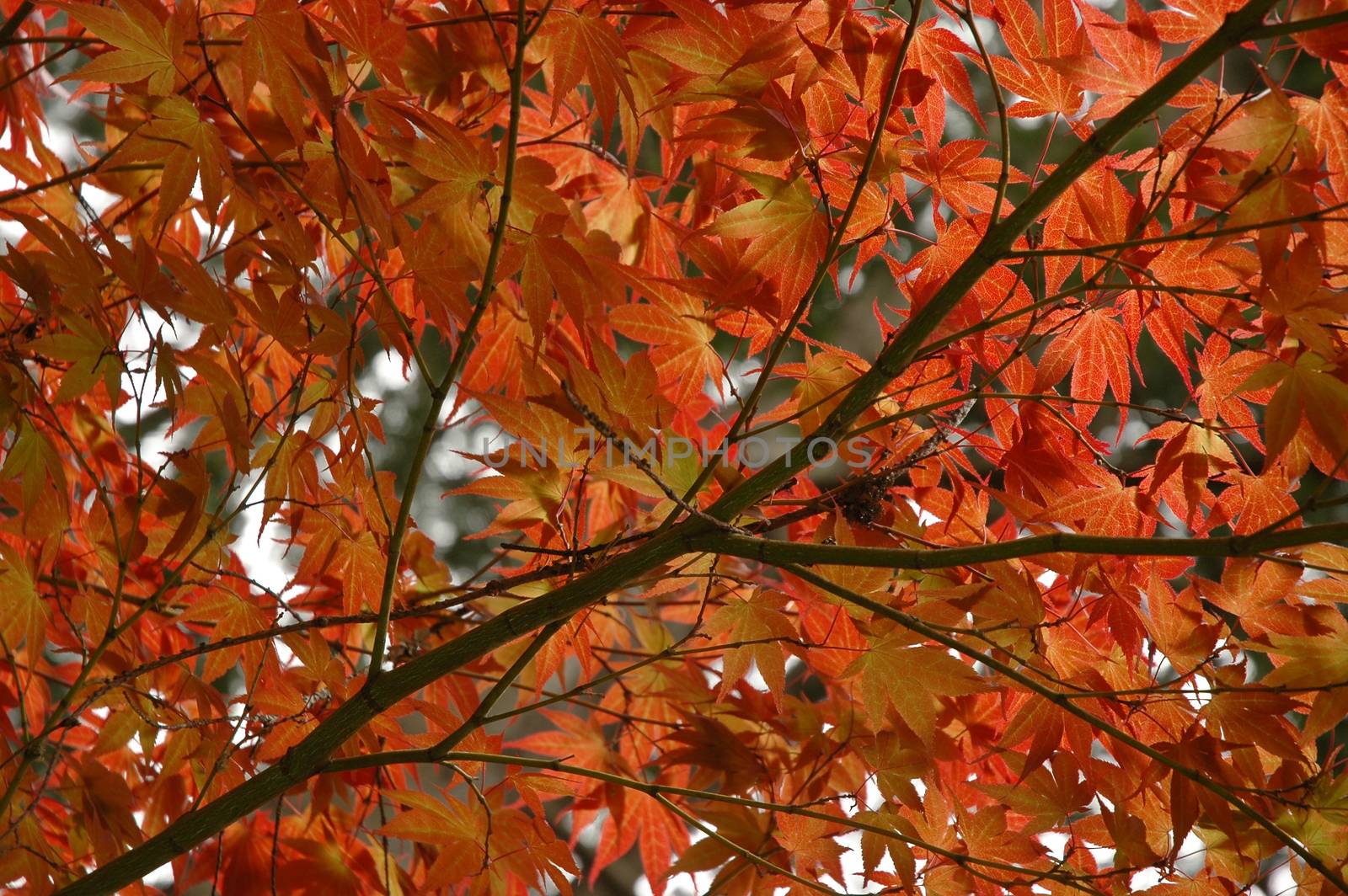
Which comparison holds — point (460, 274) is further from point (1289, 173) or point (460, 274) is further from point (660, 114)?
point (1289, 173)

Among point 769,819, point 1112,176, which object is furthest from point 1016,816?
point 1112,176

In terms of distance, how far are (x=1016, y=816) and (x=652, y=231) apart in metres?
0.70

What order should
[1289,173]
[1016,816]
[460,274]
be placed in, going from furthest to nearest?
[1016,816] < [460,274] < [1289,173]

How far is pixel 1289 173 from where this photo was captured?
605mm

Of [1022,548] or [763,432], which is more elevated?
[763,432]

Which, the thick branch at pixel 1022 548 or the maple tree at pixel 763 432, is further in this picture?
the maple tree at pixel 763 432

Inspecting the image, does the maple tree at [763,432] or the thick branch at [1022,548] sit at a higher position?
the maple tree at [763,432]

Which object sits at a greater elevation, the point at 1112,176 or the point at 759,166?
the point at 759,166

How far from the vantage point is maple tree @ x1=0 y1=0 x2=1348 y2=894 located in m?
0.68

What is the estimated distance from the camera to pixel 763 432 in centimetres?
83

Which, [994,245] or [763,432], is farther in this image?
[763,432]

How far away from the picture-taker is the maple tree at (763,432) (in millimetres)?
680

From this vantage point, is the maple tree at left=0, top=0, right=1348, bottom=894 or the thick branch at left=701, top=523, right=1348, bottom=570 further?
the maple tree at left=0, top=0, right=1348, bottom=894

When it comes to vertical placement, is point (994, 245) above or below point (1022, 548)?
above
